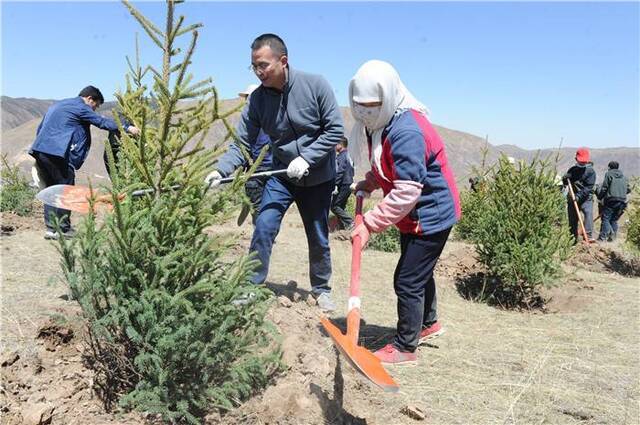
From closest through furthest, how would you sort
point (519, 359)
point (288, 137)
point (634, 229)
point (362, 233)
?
point (362, 233) < point (519, 359) < point (288, 137) < point (634, 229)

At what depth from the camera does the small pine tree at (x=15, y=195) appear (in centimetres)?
880

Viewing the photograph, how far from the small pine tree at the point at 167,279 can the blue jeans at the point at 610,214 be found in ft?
36.0

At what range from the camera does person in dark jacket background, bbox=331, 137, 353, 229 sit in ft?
29.4

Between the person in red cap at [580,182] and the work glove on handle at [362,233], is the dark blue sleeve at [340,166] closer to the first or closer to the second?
the person in red cap at [580,182]

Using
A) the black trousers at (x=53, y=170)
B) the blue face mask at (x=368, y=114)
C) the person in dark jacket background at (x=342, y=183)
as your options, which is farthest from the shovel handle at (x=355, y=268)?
the person in dark jacket background at (x=342, y=183)

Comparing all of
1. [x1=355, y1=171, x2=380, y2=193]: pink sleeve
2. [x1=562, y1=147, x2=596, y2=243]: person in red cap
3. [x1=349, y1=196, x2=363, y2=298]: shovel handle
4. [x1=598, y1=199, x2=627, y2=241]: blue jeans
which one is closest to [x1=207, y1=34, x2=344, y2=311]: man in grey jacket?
[x1=355, y1=171, x2=380, y2=193]: pink sleeve

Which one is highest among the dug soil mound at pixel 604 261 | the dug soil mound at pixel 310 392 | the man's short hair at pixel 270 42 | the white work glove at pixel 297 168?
the man's short hair at pixel 270 42

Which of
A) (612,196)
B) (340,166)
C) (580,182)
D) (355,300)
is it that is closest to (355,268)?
(355,300)

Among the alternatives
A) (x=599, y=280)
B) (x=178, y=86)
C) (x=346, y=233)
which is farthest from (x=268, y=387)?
(x=346, y=233)

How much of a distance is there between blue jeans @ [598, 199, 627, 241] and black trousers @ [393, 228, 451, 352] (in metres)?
9.58

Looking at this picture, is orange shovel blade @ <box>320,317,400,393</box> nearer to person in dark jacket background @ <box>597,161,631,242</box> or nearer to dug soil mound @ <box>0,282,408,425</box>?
dug soil mound @ <box>0,282,408,425</box>

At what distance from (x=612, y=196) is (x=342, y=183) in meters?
6.01

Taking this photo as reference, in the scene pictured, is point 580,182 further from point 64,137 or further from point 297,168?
point 64,137

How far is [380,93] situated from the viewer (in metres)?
2.97
